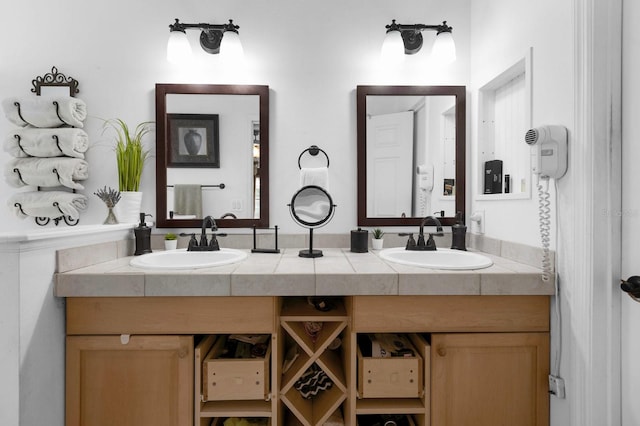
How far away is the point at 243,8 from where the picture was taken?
1792 mm

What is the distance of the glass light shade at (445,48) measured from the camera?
1.76 m

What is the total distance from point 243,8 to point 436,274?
1.67m

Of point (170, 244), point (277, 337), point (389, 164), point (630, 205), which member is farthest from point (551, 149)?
point (170, 244)

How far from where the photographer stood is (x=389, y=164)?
5.89ft

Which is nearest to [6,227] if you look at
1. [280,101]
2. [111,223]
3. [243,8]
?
[111,223]

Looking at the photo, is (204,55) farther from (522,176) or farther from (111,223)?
(522,176)

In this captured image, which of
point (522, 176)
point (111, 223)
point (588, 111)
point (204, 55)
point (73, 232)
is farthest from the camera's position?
point (204, 55)

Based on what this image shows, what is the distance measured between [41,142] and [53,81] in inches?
13.8

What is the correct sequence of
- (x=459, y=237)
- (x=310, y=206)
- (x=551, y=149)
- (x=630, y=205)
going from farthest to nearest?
(x=459, y=237) → (x=310, y=206) → (x=551, y=149) → (x=630, y=205)

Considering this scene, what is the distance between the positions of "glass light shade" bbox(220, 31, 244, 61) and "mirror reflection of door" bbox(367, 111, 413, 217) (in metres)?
0.77

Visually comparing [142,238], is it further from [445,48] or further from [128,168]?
[445,48]

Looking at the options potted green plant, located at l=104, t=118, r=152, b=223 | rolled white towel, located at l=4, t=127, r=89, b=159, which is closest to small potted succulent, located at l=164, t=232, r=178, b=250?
potted green plant, located at l=104, t=118, r=152, b=223

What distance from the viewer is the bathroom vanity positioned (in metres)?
1.18

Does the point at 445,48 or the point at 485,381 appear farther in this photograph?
the point at 445,48
